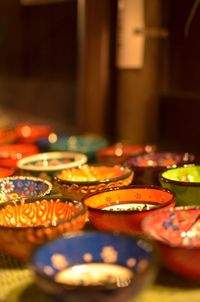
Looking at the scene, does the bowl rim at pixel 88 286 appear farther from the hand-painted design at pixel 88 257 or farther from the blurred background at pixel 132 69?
the blurred background at pixel 132 69

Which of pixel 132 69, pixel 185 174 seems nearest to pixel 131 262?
pixel 185 174

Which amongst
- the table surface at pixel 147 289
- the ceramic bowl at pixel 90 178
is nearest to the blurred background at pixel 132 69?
the ceramic bowl at pixel 90 178

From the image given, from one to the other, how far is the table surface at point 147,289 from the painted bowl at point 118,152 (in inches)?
26.7

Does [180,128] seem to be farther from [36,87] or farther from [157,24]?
[36,87]

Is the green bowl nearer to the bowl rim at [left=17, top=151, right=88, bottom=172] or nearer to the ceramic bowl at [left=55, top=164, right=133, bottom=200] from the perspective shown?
the ceramic bowl at [left=55, top=164, right=133, bottom=200]

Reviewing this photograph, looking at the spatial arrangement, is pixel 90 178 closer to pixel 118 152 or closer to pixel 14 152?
pixel 118 152

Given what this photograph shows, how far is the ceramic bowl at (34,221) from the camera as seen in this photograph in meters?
0.99

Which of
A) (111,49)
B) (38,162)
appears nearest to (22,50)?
(111,49)

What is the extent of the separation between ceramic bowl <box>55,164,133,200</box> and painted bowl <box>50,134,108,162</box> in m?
0.30

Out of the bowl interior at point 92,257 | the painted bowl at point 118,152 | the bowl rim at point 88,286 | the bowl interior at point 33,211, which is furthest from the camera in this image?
the painted bowl at point 118,152

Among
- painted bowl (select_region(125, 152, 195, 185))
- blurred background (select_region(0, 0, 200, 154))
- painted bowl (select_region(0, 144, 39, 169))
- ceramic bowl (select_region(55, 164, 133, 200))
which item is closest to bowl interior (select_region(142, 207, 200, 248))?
ceramic bowl (select_region(55, 164, 133, 200))

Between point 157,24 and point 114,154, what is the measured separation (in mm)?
643

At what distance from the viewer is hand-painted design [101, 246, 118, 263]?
3.08 ft

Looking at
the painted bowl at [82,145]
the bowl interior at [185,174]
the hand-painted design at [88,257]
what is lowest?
the hand-painted design at [88,257]
